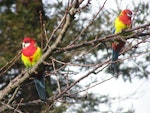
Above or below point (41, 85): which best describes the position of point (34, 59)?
above

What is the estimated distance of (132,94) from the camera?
22.4 feet

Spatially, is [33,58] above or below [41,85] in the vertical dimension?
above

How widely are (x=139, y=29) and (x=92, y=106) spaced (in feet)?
18.4

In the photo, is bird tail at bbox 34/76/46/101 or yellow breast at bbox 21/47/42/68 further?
yellow breast at bbox 21/47/42/68

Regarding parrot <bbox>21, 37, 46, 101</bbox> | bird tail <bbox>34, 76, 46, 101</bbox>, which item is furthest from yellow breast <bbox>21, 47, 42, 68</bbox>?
bird tail <bbox>34, 76, 46, 101</bbox>

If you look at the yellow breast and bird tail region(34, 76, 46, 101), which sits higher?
the yellow breast

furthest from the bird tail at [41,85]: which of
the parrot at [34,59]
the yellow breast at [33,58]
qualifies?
the yellow breast at [33,58]

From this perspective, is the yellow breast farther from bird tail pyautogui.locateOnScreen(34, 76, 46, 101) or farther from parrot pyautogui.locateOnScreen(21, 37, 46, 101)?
bird tail pyautogui.locateOnScreen(34, 76, 46, 101)

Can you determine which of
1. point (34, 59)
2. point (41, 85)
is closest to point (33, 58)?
point (34, 59)

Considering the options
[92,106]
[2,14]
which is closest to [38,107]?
[92,106]

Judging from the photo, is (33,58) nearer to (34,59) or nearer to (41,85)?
(34,59)

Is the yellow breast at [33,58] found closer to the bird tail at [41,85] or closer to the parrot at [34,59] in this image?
the parrot at [34,59]

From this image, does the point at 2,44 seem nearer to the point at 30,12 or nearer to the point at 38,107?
the point at 30,12

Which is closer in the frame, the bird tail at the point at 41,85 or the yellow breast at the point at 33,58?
the bird tail at the point at 41,85
